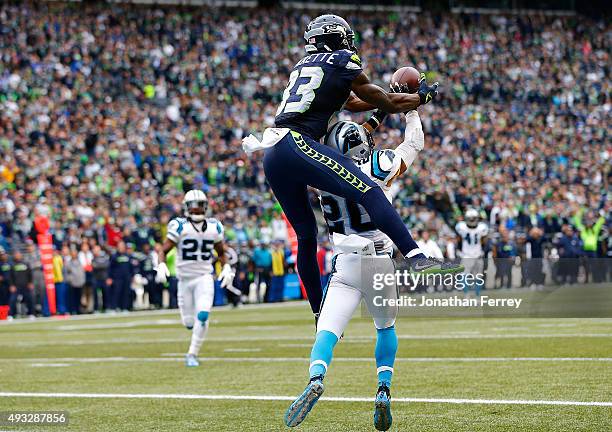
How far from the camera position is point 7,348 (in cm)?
1520

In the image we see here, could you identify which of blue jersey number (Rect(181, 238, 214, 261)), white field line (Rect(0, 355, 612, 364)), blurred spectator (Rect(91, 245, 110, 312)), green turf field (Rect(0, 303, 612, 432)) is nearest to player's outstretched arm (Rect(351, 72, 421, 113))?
green turf field (Rect(0, 303, 612, 432))

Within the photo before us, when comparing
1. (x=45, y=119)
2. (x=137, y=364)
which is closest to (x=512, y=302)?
(x=137, y=364)

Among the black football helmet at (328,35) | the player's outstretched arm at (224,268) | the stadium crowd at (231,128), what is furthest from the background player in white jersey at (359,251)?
the stadium crowd at (231,128)

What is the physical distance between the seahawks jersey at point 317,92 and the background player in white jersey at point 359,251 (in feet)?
0.66

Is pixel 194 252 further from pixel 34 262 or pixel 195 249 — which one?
pixel 34 262

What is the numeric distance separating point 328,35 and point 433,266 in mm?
1588

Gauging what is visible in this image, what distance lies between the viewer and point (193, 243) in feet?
44.6

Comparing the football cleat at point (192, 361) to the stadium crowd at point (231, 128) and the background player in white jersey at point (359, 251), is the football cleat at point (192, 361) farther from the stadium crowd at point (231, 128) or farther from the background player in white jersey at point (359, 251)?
the stadium crowd at point (231, 128)

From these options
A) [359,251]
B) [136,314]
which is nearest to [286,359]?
[359,251]

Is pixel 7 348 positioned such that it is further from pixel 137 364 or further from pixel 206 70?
pixel 206 70

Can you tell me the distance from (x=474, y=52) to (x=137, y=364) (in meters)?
27.6

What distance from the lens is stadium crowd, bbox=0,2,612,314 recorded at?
912 inches

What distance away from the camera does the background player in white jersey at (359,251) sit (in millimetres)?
6688

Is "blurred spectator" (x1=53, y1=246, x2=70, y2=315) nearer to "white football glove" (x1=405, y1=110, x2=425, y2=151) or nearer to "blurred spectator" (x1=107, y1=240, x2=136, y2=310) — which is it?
"blurred spectator" (x1=107, y1=240, x2=136, y2=310)
